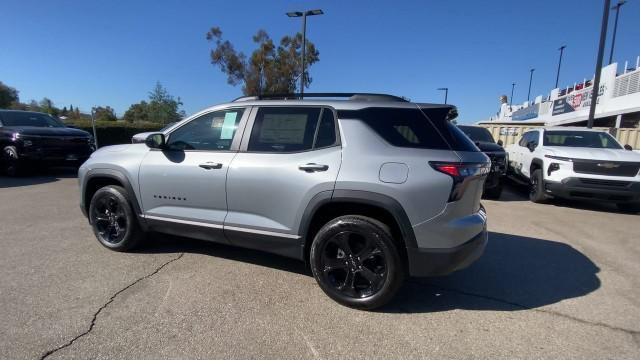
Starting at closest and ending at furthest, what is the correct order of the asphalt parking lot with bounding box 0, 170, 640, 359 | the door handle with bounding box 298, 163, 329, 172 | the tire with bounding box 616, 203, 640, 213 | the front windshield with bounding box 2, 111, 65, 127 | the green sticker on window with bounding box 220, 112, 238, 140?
the asphalt parking lot with bounding box 0, 170, 640, 359 → the door handle with bounding box 298, 163, 329, 172 → the green sticker on window with bounding box 220, 112, 238, 140 → the tire with bounding box 616, 203, 640, 213 → the front windshield with bounding box 2, 111, 65, 127

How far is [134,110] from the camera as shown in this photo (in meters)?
55.6

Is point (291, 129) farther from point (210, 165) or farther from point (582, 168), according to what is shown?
point (582, 168)

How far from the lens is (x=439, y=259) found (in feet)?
9.41

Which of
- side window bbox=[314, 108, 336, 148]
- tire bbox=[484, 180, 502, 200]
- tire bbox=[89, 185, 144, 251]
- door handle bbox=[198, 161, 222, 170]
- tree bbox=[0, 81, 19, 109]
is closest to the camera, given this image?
side window bbox=[314, 108, 336, 148]

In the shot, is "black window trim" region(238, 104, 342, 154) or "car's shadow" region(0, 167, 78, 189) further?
"car's shadow" region(0, 167, 78, 189)

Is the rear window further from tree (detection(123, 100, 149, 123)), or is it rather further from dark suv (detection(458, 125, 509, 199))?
tree (detection(123, 100, 149, 123))

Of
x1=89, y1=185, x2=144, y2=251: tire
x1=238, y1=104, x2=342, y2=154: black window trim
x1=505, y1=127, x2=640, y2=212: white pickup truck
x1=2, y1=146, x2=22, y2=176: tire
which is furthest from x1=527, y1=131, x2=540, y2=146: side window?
x1=2, y1=146, x2=22, y2=176: tire

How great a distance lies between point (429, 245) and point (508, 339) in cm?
87

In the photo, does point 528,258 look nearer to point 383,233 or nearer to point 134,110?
point 383,233

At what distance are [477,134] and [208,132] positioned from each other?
865 cm

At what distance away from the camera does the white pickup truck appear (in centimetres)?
690

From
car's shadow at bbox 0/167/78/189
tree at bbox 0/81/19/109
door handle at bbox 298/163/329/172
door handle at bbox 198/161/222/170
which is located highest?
tree at bbox 0/81/19/109

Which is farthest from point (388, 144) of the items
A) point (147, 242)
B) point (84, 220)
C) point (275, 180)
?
point (84, 220)

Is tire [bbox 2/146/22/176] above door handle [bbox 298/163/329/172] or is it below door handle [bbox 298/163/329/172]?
below
